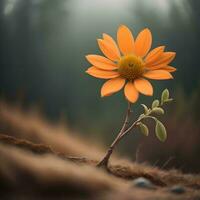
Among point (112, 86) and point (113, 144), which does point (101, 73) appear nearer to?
point (112, 86)

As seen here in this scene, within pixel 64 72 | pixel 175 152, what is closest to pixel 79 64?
pixel 64 72

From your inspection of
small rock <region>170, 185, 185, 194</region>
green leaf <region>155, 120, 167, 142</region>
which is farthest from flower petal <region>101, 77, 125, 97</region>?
small rock <region>170, 185, 185, 194</region>

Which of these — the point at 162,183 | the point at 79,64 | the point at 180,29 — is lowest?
the point at 162,183

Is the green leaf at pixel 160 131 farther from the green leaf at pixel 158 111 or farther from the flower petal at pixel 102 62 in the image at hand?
the flower petal at pixel 102 62

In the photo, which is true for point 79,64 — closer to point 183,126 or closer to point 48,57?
point 48,57

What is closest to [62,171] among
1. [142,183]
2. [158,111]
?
[142,183]

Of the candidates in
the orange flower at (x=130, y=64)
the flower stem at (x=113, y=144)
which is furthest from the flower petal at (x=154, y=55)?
the flower stem at (x=113, y=144)

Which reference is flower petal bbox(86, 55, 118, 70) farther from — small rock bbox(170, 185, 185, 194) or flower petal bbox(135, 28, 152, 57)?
small rock bbox(170, 185, 185, 194)
